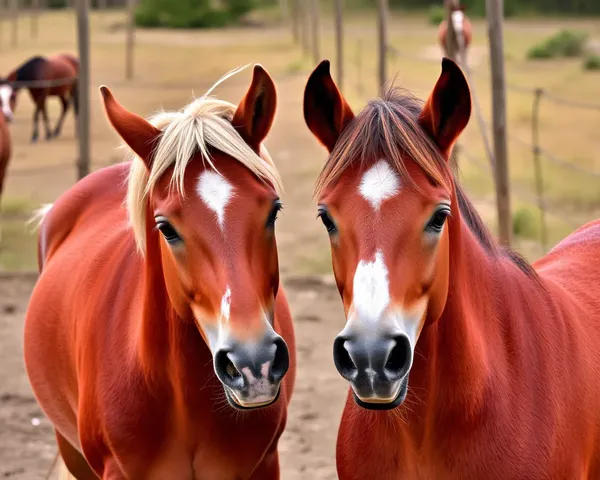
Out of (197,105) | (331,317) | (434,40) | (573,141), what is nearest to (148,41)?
(434,40)

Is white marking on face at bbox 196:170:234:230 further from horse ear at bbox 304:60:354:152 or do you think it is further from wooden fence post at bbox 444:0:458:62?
wooden fence post at bbox 444:0:458:62

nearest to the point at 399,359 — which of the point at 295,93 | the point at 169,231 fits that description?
the point at 169,231

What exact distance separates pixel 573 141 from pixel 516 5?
57.7 feet

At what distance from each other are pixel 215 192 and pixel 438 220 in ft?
2.21

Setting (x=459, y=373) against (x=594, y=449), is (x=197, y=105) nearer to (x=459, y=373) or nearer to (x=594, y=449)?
(x=459, y=373)

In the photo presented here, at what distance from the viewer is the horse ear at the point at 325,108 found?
96.0 inches

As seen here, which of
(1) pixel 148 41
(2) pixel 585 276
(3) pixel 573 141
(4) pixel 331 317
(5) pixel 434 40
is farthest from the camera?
(1) pixel 148 41

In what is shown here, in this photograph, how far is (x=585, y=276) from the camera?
10.0 feet

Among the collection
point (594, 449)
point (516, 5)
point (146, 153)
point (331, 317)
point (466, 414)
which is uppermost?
point (516, 5)

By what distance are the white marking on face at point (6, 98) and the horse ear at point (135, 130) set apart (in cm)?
952

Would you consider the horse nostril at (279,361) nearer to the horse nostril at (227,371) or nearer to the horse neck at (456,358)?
the horse nostril at (227,371)

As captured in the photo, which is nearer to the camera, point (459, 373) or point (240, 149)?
point (459, 373)

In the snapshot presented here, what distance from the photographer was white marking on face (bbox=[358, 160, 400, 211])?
224cm

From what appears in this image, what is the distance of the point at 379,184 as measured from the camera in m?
2.27
